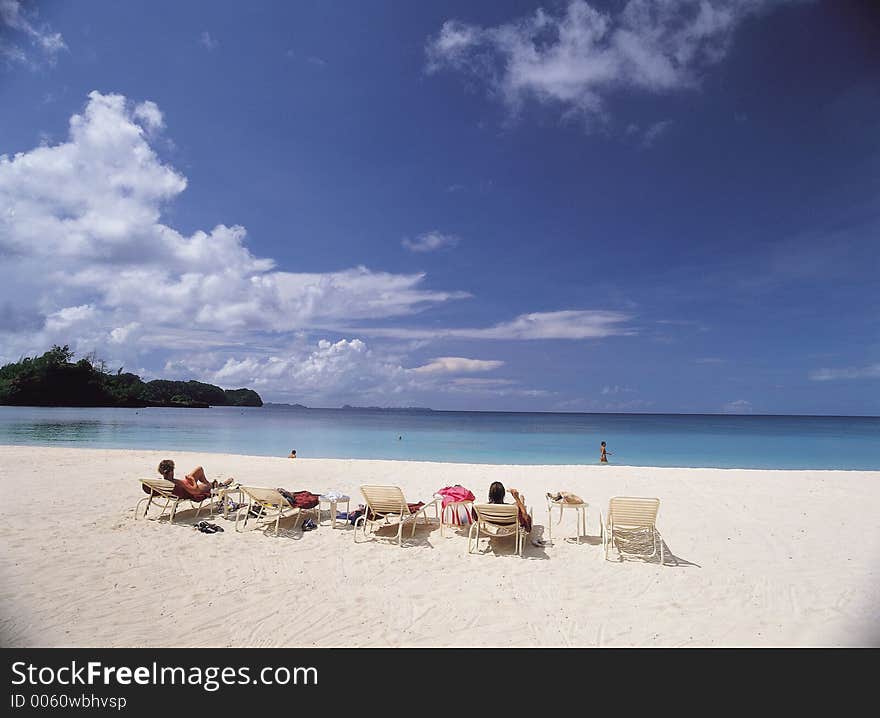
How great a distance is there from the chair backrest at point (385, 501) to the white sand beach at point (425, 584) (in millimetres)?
557

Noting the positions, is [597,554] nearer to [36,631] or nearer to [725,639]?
[725,639]

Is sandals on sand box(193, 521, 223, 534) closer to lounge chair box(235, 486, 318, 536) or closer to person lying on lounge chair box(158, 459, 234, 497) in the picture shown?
lounge chair box(235, 486, 318, 536)

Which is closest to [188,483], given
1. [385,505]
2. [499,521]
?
[385,505]

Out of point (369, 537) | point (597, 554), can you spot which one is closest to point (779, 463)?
point (597, 554)

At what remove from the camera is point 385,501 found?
7.59 meters

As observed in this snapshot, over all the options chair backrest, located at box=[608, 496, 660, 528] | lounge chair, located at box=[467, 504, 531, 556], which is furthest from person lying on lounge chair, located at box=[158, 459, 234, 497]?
chair backrest, located at box=[608, 496, 660, 528]

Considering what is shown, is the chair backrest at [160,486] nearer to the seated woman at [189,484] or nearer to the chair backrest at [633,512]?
the seated woman at [189,484]

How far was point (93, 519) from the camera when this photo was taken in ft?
26.0

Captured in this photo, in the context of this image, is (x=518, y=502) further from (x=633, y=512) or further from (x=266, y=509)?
(x=266, y=509)

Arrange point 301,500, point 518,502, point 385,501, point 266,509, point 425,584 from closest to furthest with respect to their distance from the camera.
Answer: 1. point 425,584
2. point 518,502
3. point 385,501
4. point 301,500
5. point 266,509

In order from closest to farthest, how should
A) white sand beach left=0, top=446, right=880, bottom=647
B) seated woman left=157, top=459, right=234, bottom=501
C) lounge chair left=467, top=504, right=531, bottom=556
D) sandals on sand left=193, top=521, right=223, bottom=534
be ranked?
white sand beach left=0, top=446, right=880, bottom=647
lounge chair left=467, top=504, right=531, bottom=556
sandals on sand left=193, top=521, right=223, bottom=534
seated woman left=157, top=459, right=234, bottom=501

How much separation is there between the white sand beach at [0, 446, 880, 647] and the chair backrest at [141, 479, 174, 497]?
50 centimetres

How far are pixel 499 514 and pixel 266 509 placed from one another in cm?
415

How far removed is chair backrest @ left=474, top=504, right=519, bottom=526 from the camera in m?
6.79
